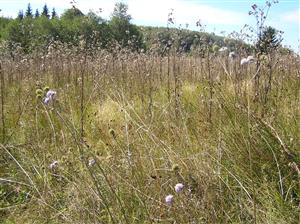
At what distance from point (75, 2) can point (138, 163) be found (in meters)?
1.18

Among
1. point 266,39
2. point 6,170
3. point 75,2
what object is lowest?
point 6,170

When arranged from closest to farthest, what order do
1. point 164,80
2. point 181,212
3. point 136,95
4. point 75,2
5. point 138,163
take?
1. point 181,212
2. point 138,163
3. point 75,2
4. point 136,95
5. point 164,80

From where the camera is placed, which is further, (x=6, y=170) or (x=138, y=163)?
(x=6, y=170)

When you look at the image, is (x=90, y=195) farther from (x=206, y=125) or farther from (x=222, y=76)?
(x=222, y=76)

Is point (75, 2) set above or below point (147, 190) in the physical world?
above

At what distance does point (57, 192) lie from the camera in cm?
247

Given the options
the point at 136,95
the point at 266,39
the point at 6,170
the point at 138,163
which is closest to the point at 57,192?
the point at 138,163

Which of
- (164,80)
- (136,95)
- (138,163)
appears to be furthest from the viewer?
(164,80)

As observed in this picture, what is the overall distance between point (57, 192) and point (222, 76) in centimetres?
298

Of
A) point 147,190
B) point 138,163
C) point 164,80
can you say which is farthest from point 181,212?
point 164,80

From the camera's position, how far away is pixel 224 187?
7.38 feet

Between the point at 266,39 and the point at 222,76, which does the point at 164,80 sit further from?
the point at 266,39

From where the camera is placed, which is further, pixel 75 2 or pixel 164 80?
pixel 164 80

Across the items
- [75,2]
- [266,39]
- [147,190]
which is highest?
[75,2]
